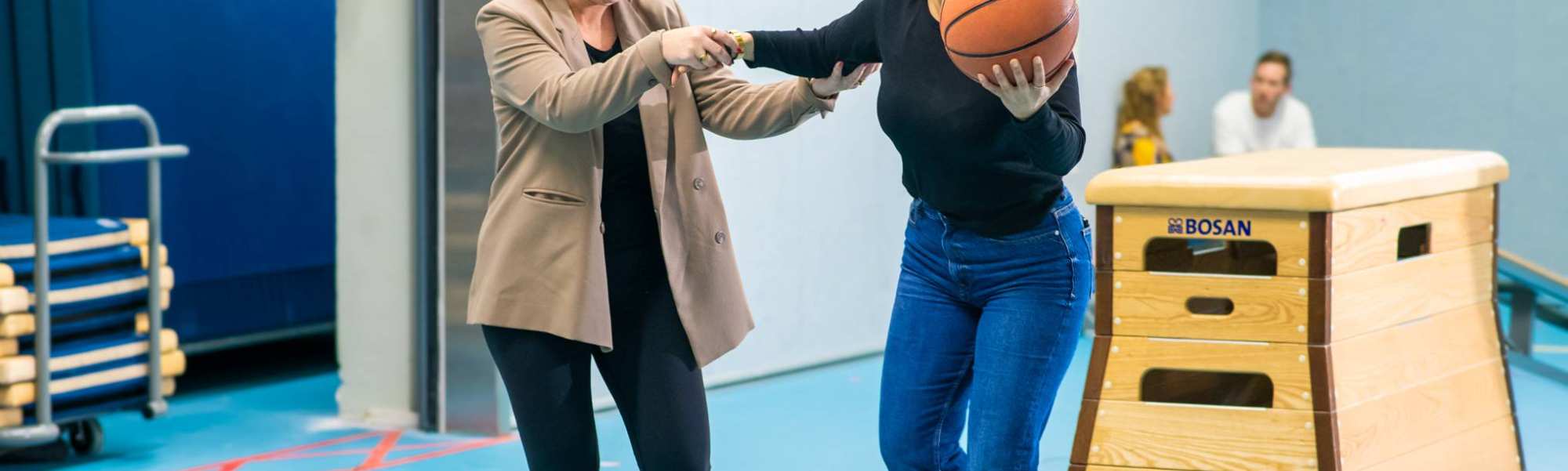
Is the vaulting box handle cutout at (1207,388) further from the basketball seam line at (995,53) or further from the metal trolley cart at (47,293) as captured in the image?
the metal trolley cart at (47,293)

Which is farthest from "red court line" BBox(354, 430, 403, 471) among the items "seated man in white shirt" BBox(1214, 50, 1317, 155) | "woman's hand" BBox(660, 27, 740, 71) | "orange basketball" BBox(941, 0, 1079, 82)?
"seated man in white shirt" BBox(1214, 50, 1317, 155)

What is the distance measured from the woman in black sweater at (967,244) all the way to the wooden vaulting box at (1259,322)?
280 millimetres

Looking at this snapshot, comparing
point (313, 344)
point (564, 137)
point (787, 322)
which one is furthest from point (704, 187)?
point (313, 344)

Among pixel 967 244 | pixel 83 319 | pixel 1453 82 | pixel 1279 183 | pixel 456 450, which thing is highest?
pixel 1453 82

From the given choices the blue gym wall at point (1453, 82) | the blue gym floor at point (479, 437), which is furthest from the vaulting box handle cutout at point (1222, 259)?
the blue gym wall at point (1453, 82)

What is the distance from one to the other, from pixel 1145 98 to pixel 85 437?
571 cm

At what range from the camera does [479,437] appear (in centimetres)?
609

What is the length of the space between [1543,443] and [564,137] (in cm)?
438

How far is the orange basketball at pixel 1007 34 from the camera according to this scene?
309cm

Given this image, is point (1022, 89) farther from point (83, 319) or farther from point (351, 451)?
point (83, 319)

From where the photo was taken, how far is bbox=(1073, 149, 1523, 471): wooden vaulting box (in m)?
3.56

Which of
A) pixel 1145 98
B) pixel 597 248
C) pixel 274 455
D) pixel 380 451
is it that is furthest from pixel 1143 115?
pixel 597 248

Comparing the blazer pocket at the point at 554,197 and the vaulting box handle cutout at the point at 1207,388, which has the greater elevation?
the blazer pocket at the point at 554,197

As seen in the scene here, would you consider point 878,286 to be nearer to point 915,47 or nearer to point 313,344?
point 313,344
